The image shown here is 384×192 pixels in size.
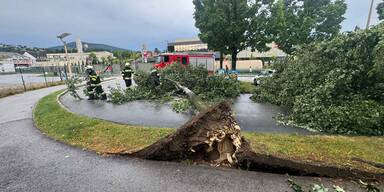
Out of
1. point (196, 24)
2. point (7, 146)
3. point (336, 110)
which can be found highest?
point (196, 24)

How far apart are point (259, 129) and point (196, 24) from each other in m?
21.7

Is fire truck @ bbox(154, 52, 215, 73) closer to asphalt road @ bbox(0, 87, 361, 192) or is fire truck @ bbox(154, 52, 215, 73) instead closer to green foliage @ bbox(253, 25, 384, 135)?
green foliage @ bbox(253, 25, 384, 135)

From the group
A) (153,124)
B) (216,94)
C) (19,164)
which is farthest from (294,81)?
(19,164)

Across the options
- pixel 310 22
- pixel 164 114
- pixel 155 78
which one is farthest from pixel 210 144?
pixel 310 22

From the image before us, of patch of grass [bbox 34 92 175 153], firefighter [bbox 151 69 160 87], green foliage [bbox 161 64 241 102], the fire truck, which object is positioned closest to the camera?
patch of grass [bbox 34 92 175 153]

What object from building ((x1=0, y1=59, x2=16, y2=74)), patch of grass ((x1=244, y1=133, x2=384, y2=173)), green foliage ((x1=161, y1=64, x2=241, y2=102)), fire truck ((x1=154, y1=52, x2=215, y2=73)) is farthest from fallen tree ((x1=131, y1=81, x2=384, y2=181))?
building ((x1=0, y1=59, x2=16, y2=74))

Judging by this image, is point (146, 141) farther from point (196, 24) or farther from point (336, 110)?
point (196, 24)

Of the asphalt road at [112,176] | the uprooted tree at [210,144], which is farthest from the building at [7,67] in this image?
the uprooted tree at [210,144]

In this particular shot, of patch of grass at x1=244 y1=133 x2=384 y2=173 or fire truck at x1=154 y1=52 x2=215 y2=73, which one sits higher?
fire truck at x1=154 y1=52 x2=215 y2=73

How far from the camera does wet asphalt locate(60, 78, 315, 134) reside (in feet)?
23.1

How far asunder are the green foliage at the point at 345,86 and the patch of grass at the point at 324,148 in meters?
0.79

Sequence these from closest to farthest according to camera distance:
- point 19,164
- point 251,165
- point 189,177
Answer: point 189,177, point 251,165, point 19,164

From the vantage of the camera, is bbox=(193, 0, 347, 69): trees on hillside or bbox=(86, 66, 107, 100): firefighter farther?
bbox=(193, 0, 347, 69): trees on hillside

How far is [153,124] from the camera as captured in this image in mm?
7242
